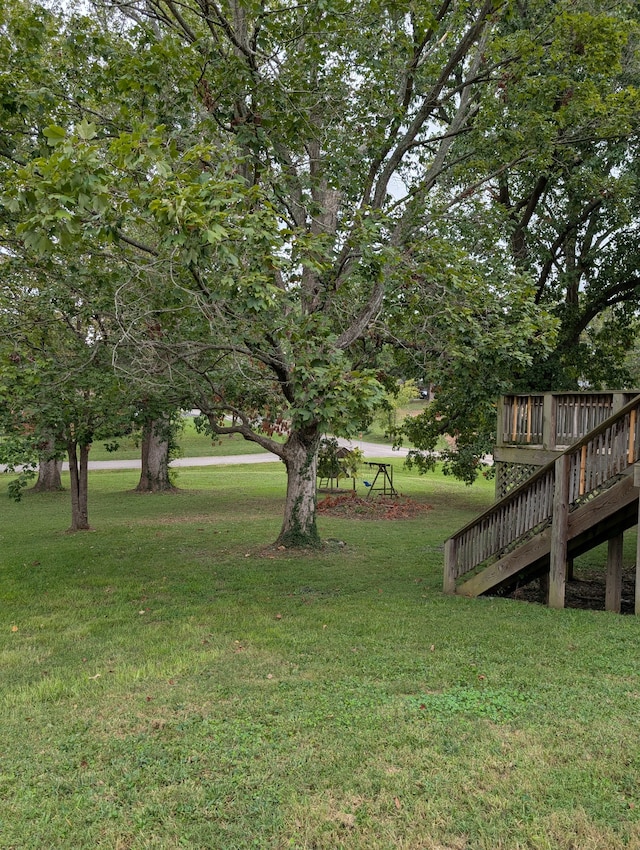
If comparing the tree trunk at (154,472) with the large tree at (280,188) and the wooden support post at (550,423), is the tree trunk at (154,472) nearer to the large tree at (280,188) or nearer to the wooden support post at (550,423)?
the large tree at (280,188)

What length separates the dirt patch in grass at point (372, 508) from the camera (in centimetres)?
1825

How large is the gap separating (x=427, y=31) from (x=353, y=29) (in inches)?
38.0

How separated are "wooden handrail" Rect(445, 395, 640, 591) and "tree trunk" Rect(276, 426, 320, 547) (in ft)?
12.9

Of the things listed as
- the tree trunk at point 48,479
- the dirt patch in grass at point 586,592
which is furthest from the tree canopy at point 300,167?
the tree trunk at point 48,479

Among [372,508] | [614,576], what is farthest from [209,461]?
[614,576]

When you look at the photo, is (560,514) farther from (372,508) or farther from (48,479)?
(48,479)

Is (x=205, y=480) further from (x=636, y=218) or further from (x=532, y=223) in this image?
(x=636, y=218)

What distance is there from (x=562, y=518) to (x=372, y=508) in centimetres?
1144

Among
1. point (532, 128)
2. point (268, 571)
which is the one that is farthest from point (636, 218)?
point (268, 571)

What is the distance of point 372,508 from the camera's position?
62.3 ft

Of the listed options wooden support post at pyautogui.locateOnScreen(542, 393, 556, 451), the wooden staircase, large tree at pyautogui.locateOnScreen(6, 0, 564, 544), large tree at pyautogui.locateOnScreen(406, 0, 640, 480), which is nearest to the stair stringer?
the wooden staircase

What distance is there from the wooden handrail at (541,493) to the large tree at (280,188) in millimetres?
2233

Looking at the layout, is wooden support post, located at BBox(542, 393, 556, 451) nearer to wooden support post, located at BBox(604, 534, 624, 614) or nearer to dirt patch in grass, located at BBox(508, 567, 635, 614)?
wooden support post, located at BBox(604, 534, 624, 614)

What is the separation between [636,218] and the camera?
1417cm
